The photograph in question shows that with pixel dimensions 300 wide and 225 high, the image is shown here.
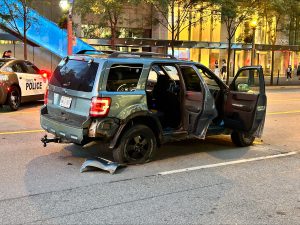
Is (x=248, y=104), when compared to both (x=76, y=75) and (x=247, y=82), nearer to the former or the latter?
(x=247, y=82)

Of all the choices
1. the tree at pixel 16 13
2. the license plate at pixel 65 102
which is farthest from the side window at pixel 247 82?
the tree at pixel 16 13

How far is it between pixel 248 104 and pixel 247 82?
23.8 inches

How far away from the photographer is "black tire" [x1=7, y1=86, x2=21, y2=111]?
12.9 m

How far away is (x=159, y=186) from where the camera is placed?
5.86m

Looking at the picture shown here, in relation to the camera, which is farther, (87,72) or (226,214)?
(87,72)

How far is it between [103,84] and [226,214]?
8.78ft

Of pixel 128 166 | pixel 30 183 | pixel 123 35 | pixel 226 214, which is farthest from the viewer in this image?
pixel 123 35

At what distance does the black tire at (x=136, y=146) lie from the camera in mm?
6684

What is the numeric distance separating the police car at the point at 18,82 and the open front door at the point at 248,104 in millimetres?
7222

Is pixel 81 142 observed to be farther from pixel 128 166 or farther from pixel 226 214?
pixel 226 214

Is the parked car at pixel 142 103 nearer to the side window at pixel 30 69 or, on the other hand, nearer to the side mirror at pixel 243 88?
the side mirror at pixel 243 88

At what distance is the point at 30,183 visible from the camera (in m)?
5.81

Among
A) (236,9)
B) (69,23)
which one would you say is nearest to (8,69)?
(69,23)

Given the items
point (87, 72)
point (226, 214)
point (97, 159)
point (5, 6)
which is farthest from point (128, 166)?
point (5, 6)
